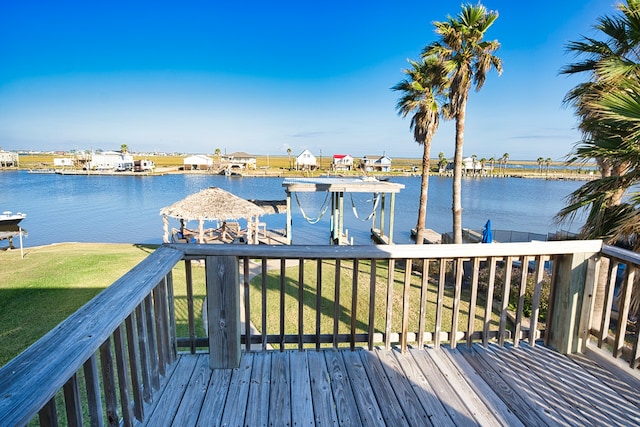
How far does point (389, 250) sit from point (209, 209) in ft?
33.1

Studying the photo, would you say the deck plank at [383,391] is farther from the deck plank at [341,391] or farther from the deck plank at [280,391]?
the deck plank at [280,391]

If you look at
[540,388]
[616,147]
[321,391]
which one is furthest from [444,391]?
[616,147]

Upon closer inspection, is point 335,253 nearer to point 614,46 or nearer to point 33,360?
point 33,360

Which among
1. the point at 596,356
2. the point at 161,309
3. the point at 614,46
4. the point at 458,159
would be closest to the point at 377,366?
the point at 161,309

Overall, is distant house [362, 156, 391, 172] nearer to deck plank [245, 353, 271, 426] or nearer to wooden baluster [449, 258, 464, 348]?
wooden baluster [449, 258, 464, 348]

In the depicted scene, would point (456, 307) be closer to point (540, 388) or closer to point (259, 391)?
point (540, 388)

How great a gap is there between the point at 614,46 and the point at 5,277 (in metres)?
12.6

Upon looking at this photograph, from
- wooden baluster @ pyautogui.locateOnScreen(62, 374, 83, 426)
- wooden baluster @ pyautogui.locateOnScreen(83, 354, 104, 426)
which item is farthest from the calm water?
wooden baluster @ pyautogui.locateOnScreen(62, 374, 83, 426)

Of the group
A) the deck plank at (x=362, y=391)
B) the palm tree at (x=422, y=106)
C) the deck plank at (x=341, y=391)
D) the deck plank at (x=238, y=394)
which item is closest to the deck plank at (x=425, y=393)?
the deck plank at (x=362, y=391)

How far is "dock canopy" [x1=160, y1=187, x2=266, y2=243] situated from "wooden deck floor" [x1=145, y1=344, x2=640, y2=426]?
9.37m

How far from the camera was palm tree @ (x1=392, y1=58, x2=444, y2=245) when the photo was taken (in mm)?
11418

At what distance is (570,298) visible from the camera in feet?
8.58

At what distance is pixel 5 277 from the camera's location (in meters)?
8.14

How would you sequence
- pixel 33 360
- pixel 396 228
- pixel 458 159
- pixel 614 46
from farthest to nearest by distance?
pixel 396 228 → pixel 458 159 → pixel 614 46 → pixel 33 360
